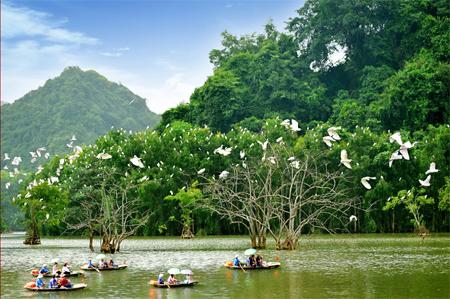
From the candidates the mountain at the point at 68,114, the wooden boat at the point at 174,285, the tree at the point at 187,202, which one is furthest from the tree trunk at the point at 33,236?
the mountain at the point at 68,114

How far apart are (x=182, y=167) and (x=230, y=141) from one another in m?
4.04

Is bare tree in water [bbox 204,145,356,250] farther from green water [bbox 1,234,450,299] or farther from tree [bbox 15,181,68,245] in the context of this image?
tree [bbox 15,181,68,245]

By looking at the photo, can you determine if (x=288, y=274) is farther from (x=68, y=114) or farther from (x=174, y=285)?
(x=68, y=114)

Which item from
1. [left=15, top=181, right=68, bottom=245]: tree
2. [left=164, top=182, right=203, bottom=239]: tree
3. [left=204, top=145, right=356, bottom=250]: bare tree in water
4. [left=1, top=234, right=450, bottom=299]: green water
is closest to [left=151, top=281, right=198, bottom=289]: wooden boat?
[left=1, top=234, right=450, bottom=299]: green water

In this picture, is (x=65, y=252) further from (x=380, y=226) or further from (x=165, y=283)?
(x=380, y=226)

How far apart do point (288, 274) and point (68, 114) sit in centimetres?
8002

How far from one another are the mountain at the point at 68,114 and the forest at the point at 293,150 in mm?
27029

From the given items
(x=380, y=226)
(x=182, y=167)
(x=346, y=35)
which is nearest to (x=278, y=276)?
(x=380, y=226)

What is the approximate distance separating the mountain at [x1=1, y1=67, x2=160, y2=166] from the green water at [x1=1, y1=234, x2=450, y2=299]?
59.5m

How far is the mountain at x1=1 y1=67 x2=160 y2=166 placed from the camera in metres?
89.6

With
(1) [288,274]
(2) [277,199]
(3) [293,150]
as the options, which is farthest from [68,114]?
(1) [288,274]

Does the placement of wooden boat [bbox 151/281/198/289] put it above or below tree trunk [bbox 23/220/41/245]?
below

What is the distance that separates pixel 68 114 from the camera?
95625 millimetres

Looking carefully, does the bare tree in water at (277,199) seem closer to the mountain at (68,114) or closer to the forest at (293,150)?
the forest at (293,150)
